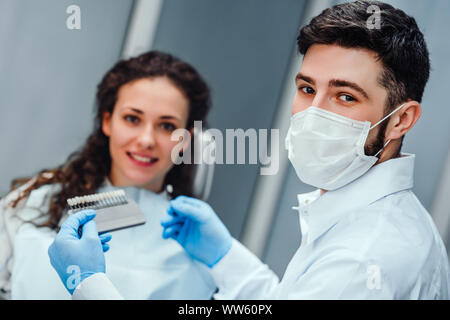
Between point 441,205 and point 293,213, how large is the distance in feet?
1.14

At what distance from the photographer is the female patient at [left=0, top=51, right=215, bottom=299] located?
3.01 feet

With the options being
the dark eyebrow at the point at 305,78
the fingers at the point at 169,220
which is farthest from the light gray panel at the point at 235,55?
the dark eyebrow at the point at 305,78

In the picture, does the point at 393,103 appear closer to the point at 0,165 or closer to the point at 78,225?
the point at 78,225

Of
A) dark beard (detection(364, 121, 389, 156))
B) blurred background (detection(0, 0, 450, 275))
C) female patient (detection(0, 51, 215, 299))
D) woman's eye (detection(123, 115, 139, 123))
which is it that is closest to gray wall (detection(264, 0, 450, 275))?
blurred background (detection(0, 0, 450, 275))

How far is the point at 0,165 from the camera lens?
2.85 ft

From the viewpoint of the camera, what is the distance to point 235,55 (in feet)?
4.12

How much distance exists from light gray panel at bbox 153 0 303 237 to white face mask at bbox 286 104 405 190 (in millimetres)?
464

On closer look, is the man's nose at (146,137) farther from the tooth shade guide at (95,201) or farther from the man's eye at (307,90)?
the man's eye at (307,90)

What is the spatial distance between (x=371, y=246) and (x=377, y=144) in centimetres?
20

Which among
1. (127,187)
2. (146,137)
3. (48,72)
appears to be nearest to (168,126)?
(146,137)

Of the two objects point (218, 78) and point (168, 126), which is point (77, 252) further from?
point (218, 78)

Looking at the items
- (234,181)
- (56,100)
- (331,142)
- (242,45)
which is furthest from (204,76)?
(331,142)

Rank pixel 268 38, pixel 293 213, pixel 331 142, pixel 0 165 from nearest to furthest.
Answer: pixel 331 142 → pixel 0 165 → pixel 293 213 → pixel 268 38
